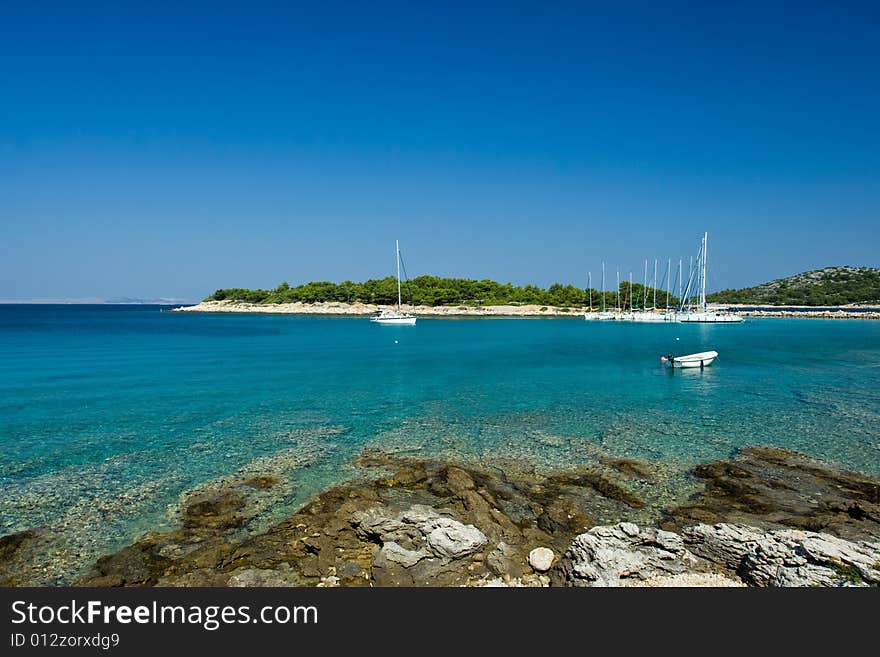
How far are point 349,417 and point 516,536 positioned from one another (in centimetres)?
1272

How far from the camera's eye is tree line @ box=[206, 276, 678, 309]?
13862 cm

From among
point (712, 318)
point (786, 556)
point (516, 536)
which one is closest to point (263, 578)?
point (516, 536)

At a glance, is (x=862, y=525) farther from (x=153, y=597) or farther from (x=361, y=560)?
(x=153, y=597)

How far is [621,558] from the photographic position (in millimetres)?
7988

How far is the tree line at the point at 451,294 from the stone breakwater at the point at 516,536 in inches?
5027

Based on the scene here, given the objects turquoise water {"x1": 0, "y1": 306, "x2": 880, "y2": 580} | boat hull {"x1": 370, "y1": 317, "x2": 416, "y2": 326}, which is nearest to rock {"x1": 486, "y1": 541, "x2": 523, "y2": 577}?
turquoise water {"x1": 0, "y1": 306, "x2": 880, "y2": 580}

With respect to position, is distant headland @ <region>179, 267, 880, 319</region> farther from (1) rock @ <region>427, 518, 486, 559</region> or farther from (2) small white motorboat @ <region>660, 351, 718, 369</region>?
(1) rock @ <region>427, 518, 486, 559</region>

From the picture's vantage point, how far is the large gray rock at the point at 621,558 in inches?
304

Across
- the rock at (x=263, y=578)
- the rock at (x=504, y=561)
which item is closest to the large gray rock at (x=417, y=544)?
the rock at (x=504, y=561)

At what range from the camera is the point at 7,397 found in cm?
2553

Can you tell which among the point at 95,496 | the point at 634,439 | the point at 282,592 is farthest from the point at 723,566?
the point at 95,496

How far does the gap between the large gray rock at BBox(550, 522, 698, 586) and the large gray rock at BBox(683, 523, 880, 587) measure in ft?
2.30

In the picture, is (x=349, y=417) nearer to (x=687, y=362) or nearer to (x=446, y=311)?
(x=687, y=362)

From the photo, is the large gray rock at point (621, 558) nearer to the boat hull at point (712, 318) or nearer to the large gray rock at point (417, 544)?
the large gray rock at point (417, 544)
